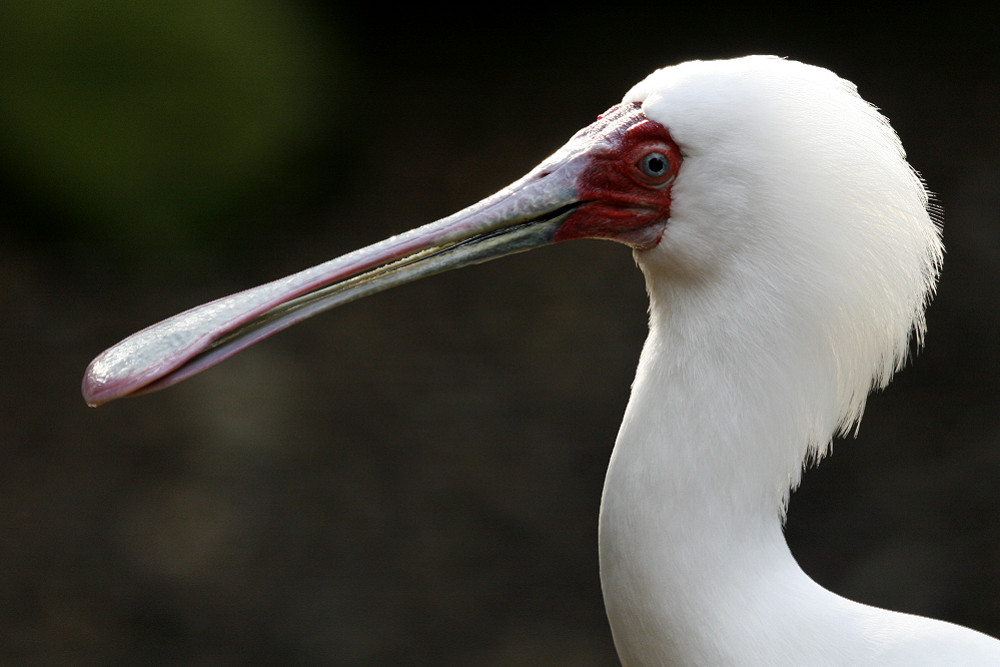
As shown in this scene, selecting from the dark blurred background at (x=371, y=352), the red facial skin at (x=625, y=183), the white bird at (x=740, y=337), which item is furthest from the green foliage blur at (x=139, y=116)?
the red facial skin at (x=625, y=183)

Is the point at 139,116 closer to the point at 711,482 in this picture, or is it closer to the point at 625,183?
the point at 625,183

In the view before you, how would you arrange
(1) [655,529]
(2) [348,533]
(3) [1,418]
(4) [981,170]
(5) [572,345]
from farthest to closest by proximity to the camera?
(4) [981,170], (5) [572,345], (3) [1,418], (2) [348,533], (1) [655,529]

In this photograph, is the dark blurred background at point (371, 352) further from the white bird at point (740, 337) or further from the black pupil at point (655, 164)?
the black pupil at point (655, 164)

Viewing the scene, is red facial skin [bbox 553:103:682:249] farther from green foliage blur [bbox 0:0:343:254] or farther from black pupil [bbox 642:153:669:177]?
green foliage blur [bbox 0:0:343:254]

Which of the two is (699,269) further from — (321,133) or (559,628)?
(321,133)

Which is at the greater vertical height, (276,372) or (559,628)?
(276,372)

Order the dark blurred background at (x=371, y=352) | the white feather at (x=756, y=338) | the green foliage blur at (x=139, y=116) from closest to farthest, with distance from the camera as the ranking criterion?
the white feather at (x=756, y=338) → the dark blurred background at (x=371, y=352) → the green foliage blur at (x=139, y=116)

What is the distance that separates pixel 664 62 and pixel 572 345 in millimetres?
2079

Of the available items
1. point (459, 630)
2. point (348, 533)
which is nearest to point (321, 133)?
point (348, 533)

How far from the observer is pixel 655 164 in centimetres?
185

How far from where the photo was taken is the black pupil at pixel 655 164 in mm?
1836

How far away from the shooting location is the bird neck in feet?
5.85

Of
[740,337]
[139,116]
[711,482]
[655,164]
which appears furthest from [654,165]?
[139,116]

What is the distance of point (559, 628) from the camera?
167 inches
